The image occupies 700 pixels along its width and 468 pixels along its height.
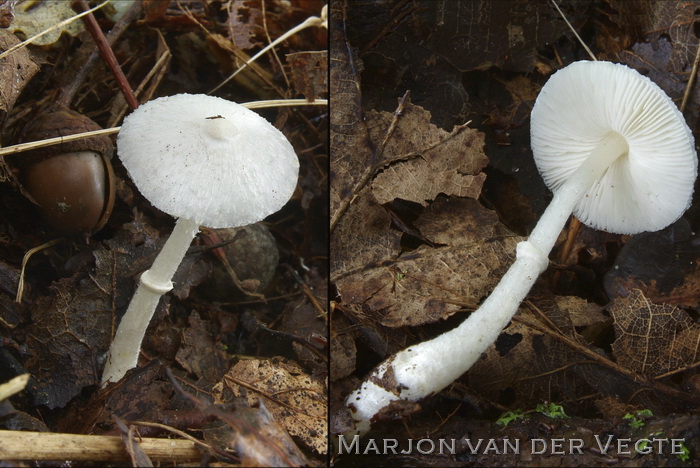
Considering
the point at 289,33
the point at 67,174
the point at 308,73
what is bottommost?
the point at 308,73

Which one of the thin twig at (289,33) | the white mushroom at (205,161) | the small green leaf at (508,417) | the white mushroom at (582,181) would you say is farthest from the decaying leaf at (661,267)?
the thin twig at (289,33)

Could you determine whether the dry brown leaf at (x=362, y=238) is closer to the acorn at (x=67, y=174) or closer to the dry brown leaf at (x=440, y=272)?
the dry brown leaf at (x=440, y=272)

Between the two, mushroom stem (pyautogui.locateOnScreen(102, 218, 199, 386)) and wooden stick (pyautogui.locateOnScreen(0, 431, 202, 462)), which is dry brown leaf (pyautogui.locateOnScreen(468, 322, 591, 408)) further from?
mushroom stem (pyautogui.locateOnScreen(102, 218, 199, 386))

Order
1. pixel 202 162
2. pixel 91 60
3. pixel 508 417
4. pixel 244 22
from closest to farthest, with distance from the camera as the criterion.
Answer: pixel 202 162 → pixel 508 417 → pixel 91 60 → pixel 244 22

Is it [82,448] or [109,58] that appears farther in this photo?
[109,58]

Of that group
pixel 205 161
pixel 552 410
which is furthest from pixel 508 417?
pixel 205 161

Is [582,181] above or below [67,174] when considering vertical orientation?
below

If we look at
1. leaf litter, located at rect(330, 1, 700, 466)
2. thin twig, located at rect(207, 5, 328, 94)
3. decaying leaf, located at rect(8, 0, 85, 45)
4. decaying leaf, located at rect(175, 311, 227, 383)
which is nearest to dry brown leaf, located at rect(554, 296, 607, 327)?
leaf litter, located at rect(330, 1, 700, 466)

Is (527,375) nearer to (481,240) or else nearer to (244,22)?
(481,240)

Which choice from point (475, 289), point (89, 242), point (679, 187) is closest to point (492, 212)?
point (475, 289)

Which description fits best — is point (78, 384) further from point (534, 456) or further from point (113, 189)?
point (534, 456)
